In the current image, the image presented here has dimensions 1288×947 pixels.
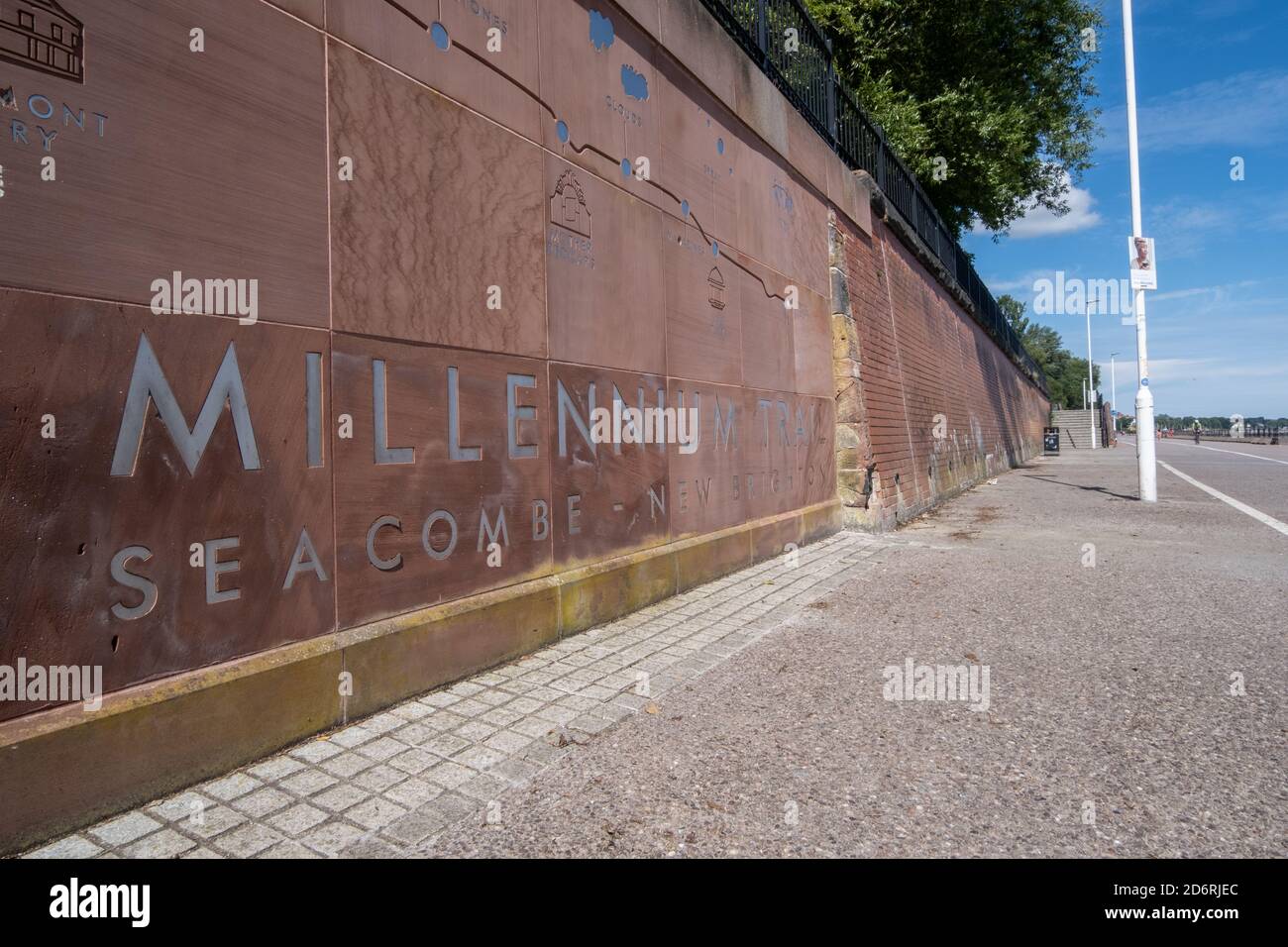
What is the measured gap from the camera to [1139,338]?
12.3 metres

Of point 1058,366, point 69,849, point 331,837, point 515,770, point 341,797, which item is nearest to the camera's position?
point 69,849

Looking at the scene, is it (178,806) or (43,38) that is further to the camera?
(178,806)

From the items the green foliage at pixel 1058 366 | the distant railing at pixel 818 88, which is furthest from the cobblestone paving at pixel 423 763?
the green foliage at pixel 1058 366

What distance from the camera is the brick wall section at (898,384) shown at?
375 inches

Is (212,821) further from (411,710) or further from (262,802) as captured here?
(411,710)

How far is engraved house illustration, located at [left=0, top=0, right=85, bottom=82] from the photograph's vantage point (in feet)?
7.55

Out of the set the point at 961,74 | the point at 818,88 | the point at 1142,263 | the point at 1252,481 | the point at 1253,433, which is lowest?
the point at 1252,481

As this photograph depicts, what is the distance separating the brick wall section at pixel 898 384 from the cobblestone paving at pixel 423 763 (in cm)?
537

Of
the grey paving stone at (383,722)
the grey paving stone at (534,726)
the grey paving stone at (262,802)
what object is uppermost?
the grey paving stone at (383,722)

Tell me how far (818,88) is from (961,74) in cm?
1023

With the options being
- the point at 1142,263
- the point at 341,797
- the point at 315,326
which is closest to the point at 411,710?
the point at 341,797

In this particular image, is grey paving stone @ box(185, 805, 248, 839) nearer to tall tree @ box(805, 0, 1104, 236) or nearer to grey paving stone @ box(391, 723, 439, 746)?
grey paving stone @ box(391, 723, 439, 746)

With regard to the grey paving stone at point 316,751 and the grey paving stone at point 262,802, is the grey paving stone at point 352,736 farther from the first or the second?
the grey paving stone at point 262,802

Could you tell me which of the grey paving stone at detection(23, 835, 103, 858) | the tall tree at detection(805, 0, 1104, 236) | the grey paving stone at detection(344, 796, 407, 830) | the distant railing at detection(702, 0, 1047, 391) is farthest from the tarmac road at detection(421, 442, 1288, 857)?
the tall tree at detection(805, 0, 1104, 236)
